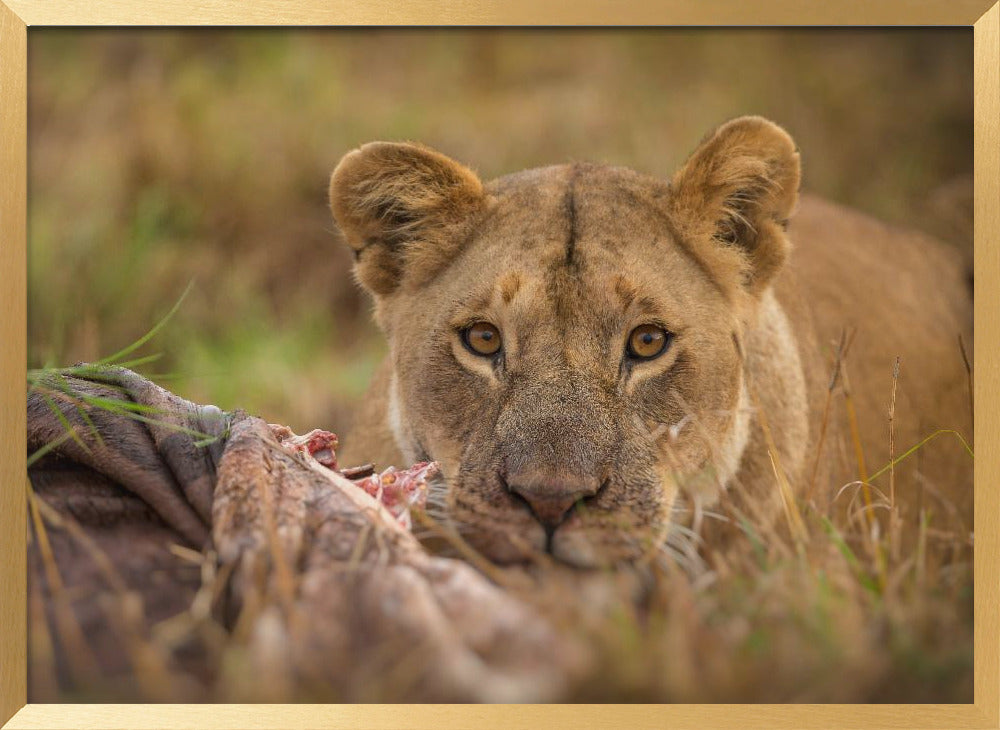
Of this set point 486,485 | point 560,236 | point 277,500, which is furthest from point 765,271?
point 277,500

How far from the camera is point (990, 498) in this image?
2709mm

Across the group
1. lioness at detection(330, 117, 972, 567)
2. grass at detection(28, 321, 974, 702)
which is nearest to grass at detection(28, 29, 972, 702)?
grass at detection(28, 321, 974, 702)

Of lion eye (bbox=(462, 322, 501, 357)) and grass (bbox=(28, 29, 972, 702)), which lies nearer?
grass (bbox=(28, 29, 972, 702))

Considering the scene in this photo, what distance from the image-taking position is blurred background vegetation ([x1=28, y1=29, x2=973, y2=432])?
10.4ft

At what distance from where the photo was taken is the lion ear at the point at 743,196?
3.01 m

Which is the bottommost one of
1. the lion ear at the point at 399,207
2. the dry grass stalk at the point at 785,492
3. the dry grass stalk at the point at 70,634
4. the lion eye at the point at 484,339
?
the dry grass stalk at the point at 70,634

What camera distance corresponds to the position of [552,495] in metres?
2.50

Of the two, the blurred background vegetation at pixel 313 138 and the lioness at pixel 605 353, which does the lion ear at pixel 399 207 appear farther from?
the blurred background vegetation at pixel 313 138

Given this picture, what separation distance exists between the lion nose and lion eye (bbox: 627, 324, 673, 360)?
0.46 meters

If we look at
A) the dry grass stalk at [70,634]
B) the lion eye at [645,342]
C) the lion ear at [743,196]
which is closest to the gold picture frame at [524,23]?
the dry grass stalk at [70,634]

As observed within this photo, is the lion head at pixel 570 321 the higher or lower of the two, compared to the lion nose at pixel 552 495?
higher

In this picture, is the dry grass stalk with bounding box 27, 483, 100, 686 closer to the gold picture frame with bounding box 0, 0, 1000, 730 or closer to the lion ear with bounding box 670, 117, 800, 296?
the gold picture frame with bounding box 0, 0, 1000, 730

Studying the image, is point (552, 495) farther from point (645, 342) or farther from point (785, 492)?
point (785, 492)

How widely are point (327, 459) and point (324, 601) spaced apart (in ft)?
2.13
